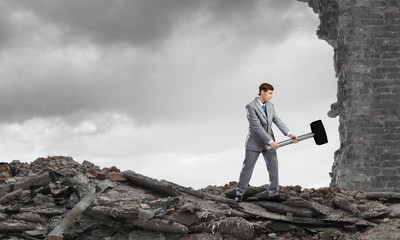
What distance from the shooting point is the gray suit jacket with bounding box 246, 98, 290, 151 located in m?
6.31

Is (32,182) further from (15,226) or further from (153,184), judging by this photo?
(153,184)

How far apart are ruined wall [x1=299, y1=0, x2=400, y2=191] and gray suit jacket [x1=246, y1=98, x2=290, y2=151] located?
407cm

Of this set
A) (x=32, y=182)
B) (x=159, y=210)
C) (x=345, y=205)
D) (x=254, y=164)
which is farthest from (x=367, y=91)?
(x=32, y=182)

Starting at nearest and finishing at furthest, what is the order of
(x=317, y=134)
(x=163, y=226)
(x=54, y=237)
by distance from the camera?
1. (x=54, y=237)
2. (x=163, y=226)
3. (x=317, y=134)

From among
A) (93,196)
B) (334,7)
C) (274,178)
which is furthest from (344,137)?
(93,196)

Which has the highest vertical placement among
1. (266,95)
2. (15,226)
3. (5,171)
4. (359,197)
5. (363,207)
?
(266,95)

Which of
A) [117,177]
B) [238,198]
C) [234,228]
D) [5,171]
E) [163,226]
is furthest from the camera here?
[5,171]

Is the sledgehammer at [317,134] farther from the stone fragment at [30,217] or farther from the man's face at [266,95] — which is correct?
the stone fragment at [30,217]

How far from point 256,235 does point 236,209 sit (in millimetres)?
515

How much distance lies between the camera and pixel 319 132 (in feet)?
20.7

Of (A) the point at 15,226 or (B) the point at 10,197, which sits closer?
(A) the point at 15,226

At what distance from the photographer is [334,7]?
10.6m

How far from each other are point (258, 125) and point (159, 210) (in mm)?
1472

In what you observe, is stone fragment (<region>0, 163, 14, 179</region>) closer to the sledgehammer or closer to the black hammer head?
the sledgehammer
